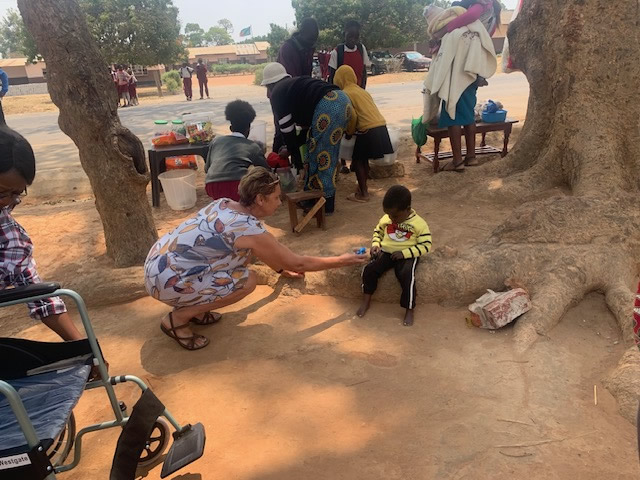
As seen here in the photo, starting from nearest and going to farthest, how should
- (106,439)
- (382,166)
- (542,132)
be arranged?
(106,439) → (542,132) → (382,166)

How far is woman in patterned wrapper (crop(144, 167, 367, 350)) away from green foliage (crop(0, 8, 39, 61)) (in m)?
2.55

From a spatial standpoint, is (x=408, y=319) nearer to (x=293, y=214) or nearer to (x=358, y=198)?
(x=293, y=214)

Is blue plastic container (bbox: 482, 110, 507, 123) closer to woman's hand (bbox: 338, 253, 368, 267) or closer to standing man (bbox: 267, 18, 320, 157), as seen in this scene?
standing man (bbox: 267, 18, 320, 157)

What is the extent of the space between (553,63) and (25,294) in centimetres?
461

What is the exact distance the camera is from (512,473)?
1934 millimetres

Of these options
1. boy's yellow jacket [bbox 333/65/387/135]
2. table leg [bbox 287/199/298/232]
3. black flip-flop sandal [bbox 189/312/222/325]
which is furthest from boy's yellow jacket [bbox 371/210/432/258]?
boy's yellow jacket [bbox 333/65/387/135]

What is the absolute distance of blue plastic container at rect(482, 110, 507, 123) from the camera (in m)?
6.25

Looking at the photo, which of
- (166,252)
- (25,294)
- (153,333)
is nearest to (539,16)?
(166,252)

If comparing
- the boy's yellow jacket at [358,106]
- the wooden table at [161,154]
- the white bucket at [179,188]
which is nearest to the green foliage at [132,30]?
the wooden table at [161,154]

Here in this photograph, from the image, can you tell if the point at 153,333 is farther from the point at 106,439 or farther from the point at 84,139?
the point at 84,139

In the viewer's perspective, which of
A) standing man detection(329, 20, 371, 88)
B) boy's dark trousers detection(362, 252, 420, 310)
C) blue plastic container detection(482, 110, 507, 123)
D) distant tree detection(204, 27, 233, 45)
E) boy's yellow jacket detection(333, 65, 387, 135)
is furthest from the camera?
distant tree detection(204, 27, 233, 45)

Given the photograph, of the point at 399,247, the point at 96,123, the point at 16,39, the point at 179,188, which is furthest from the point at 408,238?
the point at 16,39

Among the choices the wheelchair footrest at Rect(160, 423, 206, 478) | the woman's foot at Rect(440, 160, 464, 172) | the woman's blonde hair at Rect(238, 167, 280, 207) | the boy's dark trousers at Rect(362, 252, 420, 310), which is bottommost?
the wheelchair footrest at Rect(160, 423, 206, 478)

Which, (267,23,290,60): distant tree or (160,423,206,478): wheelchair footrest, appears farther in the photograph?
(267,23,290,60): distant tree
